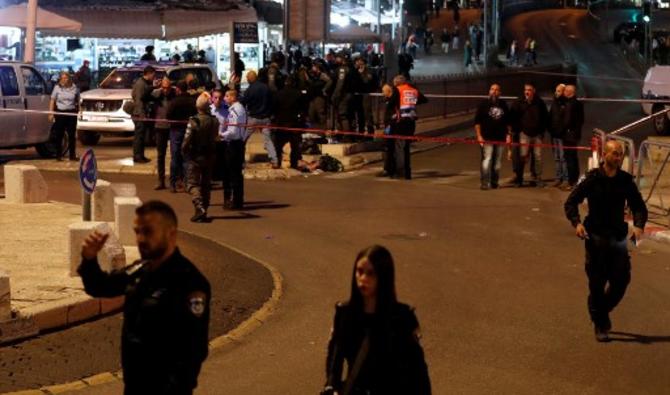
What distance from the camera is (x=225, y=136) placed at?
18.3m

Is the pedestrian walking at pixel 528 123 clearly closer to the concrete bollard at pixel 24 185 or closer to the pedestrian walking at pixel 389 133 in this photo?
the pedestrian walking at pixel 389 133

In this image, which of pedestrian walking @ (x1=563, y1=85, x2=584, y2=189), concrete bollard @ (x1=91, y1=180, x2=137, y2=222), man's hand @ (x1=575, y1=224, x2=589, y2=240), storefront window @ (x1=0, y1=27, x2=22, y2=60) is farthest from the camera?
storefront window @ (x1=0, y1=27, x2=22, y2=60)

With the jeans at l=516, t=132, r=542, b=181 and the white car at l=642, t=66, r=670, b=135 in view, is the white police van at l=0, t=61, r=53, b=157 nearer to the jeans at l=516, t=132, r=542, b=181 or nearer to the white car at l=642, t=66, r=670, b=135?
the jeans at l=516, t=132, r=542, b=181

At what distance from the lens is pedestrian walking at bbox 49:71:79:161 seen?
24422 mm

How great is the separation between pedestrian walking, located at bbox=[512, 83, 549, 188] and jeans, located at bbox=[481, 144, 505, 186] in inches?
17.8

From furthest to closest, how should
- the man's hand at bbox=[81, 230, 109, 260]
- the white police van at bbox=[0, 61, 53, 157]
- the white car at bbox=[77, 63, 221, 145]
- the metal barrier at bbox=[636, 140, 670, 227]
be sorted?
1. the white car at bbox=[77, 63, 221, 145]
2. the white police van at bbox=[0, 61, 53, 157]
3. the metal barrier at bbox=[636, 140, 670, 227]
4. the man's hand at bbox=[81, 230, 109, 260]

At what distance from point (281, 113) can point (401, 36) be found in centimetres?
3603

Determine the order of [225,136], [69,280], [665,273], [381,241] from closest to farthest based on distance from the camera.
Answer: [69,280] < [665,273] < [381,241] < [225,136]

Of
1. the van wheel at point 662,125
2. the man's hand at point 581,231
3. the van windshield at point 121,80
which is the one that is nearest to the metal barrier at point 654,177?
the man's hand at point 581,231

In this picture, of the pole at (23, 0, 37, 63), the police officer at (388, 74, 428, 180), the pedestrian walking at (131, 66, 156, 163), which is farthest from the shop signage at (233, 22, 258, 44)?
the police officer at (388, 74, 428, 180)

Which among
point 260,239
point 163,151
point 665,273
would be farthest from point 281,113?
point 665,273

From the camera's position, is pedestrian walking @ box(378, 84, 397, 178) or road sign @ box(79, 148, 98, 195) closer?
road sign @ box(79, 148, 98, 195)

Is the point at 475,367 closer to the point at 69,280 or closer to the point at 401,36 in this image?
the point at 69,280

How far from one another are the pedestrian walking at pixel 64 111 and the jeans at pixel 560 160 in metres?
8.73
